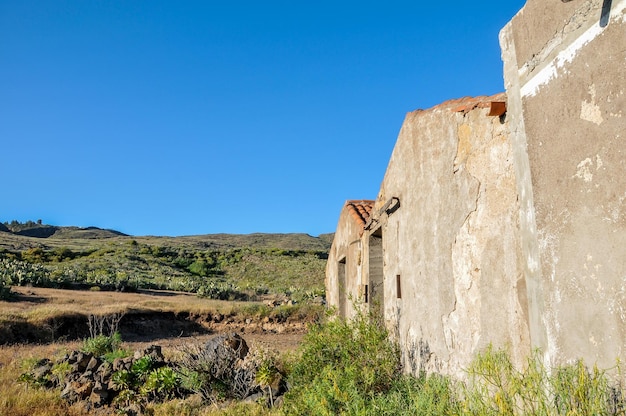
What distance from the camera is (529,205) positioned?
10.8ft

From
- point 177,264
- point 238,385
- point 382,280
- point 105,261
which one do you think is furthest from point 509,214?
point 177,264

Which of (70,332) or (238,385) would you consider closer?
(238,385)

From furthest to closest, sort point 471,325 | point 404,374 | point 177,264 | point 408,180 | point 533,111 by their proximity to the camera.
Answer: point 177,264 < point 408,180 < point 404,374 < point 471,325 < point 533,111

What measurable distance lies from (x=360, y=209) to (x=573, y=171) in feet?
24.2

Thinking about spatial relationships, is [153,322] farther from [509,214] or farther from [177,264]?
[177,264]

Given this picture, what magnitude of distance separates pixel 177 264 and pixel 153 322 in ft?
85.4

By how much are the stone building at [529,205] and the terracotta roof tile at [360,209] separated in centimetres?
304

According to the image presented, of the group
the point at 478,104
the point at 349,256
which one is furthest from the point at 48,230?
the point at 478,104

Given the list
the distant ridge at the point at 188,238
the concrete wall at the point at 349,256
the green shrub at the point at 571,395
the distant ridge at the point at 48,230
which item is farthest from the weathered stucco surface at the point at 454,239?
the distant ridge at the point at 48,230

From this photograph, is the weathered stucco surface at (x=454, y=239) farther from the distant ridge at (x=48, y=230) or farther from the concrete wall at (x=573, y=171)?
the distant ridge at (x=48, y=230)

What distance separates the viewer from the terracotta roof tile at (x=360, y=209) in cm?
930

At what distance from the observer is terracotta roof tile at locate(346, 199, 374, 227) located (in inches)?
366

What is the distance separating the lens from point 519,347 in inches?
141

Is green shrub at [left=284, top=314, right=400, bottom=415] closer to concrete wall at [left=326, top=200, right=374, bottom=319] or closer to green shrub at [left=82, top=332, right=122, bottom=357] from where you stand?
concrete wall at [left=326, top=200, right=374, bottom=319]
